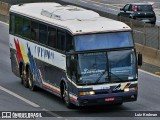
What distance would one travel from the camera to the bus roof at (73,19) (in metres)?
23.7

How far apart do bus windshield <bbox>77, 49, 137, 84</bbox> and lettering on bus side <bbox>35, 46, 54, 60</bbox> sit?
101 inches

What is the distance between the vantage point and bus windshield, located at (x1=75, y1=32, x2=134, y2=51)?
23250 mm

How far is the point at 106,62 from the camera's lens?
2327cm

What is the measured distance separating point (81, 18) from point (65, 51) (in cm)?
179

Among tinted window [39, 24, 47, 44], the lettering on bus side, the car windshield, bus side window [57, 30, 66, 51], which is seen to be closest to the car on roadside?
the car windshield

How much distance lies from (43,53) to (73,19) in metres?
2.04

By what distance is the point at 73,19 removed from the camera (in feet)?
82.5

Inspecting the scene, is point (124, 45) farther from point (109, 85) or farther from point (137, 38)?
point (137, 38)

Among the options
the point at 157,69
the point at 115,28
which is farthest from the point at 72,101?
the point at 157,69

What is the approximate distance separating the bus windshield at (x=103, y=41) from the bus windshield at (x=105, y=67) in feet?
0.73

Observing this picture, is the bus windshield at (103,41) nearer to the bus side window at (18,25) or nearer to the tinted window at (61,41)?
the tinted window at (61,41)

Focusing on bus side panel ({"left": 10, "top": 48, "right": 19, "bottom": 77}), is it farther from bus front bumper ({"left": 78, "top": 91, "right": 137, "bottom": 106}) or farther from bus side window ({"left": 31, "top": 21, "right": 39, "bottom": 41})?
bus front bumper ({"left": 78, "top": 91, "right": 137, "bottom": 106})

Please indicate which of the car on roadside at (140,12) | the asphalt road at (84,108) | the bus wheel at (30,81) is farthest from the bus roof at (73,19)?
the car on roadside at (140,12)

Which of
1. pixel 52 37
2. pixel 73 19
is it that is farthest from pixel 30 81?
pixel 73 19
